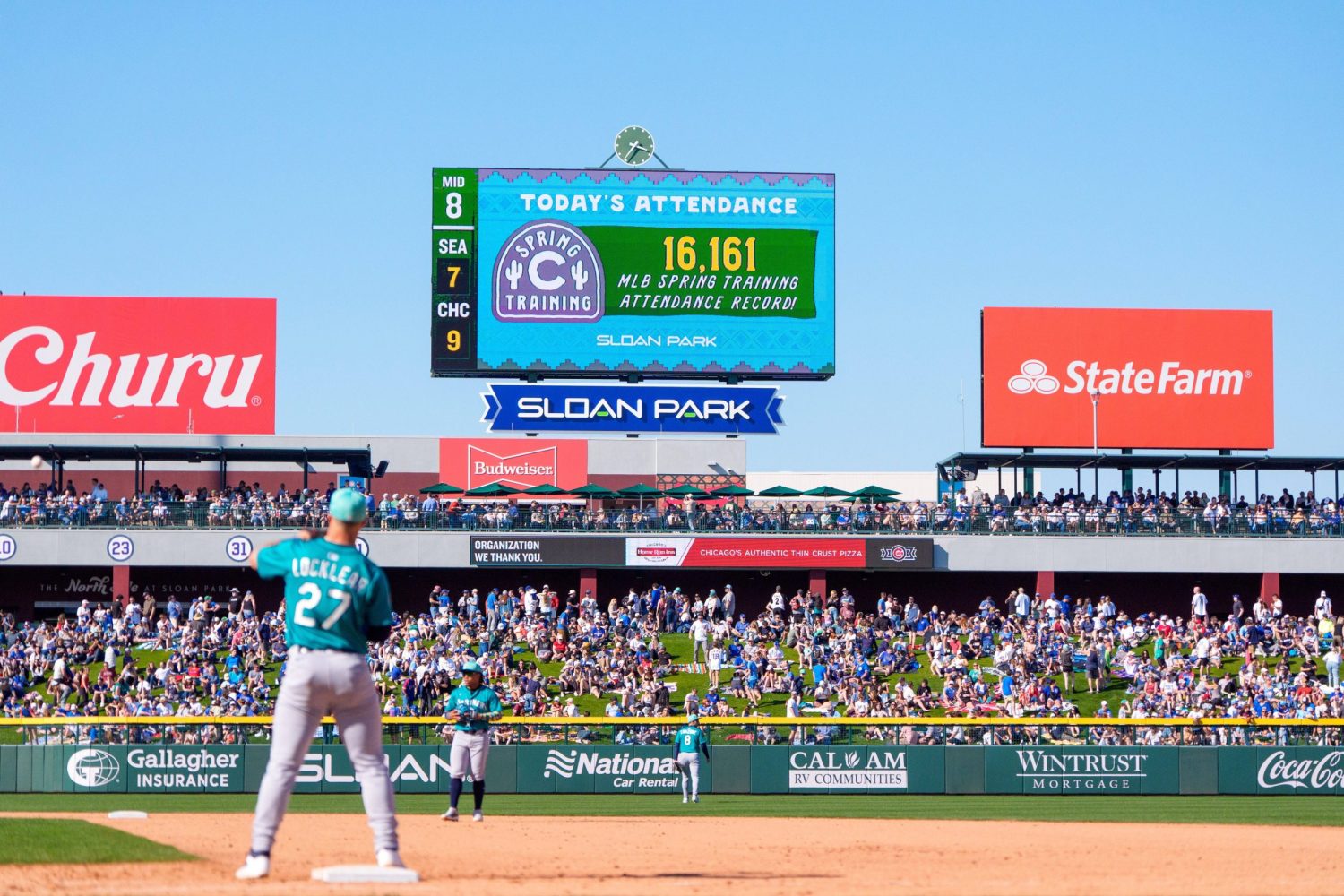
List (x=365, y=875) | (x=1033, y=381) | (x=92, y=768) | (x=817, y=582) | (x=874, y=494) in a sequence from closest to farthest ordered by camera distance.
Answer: (x=365, y=875) → (x=92, y=768) → (x=817, y=582) → (x=874, y=494) → (x=1033, y=381)

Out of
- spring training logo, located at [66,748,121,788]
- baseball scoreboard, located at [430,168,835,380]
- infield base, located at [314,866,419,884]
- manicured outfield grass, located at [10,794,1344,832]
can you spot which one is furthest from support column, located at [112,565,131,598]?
infield base, located at [314,866,419,884]

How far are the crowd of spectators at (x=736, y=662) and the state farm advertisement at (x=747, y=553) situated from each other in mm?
2184

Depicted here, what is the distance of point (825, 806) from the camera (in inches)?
971

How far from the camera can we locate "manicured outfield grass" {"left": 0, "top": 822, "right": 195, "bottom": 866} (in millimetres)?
10055

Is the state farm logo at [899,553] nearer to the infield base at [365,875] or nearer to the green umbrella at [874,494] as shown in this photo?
the green umbrella at [874,494]

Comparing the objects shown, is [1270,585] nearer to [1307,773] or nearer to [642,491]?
[642,491]

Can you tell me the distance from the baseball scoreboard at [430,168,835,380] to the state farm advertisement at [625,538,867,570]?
15.8ft

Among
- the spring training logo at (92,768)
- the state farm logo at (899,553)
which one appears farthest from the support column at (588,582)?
the spring training logo at (92,768)

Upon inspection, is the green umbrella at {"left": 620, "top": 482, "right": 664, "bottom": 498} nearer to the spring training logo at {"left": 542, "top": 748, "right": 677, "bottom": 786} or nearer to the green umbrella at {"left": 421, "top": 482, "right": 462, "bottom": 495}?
the green umbrella at {"left": 421, "top": 482, "right": 462, "bottom": 495}

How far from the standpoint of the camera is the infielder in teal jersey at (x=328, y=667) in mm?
8398

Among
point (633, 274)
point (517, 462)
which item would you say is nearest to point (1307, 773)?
point (633, 274)

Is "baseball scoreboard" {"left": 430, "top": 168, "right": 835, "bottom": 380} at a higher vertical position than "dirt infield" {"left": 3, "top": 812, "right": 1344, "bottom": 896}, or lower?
higher

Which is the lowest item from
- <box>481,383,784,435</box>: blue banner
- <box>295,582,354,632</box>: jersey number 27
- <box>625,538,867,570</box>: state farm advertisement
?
<box>295,582,354,632</box>: jersey number 27

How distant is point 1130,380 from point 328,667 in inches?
1662
